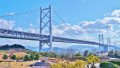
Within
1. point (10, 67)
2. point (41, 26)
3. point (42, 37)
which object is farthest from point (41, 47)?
point (10, 67)

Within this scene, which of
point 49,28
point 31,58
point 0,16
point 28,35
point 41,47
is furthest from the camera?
point 41,47

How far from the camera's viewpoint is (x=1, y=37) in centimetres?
3928

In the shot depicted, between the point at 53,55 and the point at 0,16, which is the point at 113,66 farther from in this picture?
the point at 0,16

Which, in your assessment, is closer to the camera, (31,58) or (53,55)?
(31,58)

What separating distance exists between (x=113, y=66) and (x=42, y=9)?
3990 cm

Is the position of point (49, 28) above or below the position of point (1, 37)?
above

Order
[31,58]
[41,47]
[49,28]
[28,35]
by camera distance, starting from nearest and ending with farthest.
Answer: [31,58] → [28,35] → [49,28] → [41,47]

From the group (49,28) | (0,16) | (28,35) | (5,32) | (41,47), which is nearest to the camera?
(5,32)

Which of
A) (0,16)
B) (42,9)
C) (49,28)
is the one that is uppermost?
(42,9)

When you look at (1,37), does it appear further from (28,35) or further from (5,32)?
(28,35)

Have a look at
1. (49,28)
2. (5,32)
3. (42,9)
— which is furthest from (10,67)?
(42,9)

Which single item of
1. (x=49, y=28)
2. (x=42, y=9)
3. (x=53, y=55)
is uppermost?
(x=42, y=9)

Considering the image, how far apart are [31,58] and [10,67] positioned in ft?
31.2

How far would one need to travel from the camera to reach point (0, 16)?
41.2m
